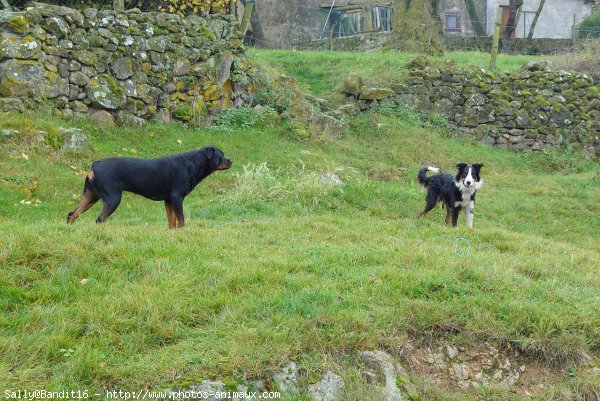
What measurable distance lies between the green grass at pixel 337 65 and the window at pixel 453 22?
1481 cm

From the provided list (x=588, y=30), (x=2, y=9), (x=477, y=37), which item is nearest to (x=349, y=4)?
(x=477, y=37)

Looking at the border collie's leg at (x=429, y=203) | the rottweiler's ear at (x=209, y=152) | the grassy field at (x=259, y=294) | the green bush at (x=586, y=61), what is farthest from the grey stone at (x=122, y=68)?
the green bush at (x=586, y=61)

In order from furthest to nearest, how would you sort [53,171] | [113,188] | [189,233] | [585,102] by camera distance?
[585,102] < [53,171] < [113,188] < [189,233]

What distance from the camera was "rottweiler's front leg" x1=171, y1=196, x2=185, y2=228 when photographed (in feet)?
28.7

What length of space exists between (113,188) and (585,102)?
16938mm

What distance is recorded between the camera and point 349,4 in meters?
33.2

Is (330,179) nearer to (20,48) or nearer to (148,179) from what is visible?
(148,179)

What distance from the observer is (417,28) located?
24641 mm

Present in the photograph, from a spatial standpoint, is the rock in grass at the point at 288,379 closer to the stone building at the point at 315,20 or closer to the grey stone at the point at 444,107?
the grey stone at the point at 444,107

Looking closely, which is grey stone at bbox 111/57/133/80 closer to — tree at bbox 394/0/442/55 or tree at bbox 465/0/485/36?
tree at bbox 394/0/442/55

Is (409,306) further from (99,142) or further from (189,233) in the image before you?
(99,142)

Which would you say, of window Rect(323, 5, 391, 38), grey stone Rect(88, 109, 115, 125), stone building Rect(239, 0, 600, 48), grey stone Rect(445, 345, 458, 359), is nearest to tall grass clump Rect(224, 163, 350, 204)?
grey stone Rect(88, 109, 115, 125)

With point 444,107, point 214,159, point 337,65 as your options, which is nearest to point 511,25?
point 337,65

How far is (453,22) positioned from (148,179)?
33.4 m
